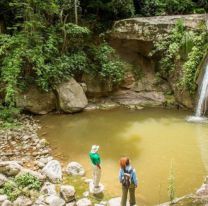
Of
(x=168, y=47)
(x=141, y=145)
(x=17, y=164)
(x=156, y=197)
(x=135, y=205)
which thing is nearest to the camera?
(x=135, y=205)

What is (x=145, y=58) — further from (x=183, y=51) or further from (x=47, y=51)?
(x=47, y=51)

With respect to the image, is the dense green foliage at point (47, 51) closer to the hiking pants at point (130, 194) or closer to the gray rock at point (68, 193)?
the gray rock at point (68, 193)

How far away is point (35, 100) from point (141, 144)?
5.21 meters

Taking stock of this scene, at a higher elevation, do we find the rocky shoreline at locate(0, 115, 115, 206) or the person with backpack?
the person with backpack

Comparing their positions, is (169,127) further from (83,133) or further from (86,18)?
(86,18)

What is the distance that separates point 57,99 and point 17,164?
18.8 ft

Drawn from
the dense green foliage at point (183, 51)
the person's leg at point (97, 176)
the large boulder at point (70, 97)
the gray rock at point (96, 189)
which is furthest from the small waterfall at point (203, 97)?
the person's leg at point (97, 176)

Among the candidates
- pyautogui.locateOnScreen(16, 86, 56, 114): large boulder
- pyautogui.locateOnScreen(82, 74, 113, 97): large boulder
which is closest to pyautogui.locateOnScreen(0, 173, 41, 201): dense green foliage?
pyautogui.locateOnScreen(16, 86, 56, 114): large boulder

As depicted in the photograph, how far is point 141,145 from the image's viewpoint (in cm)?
1138

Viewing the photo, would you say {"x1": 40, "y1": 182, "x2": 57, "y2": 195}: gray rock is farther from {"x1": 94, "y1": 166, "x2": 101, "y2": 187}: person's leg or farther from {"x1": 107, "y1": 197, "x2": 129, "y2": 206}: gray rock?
{"x1": 107, "y1": 197, "x2": 129, "y2": 206}: gray rock

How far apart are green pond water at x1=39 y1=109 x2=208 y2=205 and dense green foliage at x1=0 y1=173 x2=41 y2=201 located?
153 cm

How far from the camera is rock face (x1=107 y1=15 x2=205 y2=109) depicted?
15.3 metres

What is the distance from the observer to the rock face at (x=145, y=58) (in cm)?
1525

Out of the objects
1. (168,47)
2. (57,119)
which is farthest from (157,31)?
(57,119)
